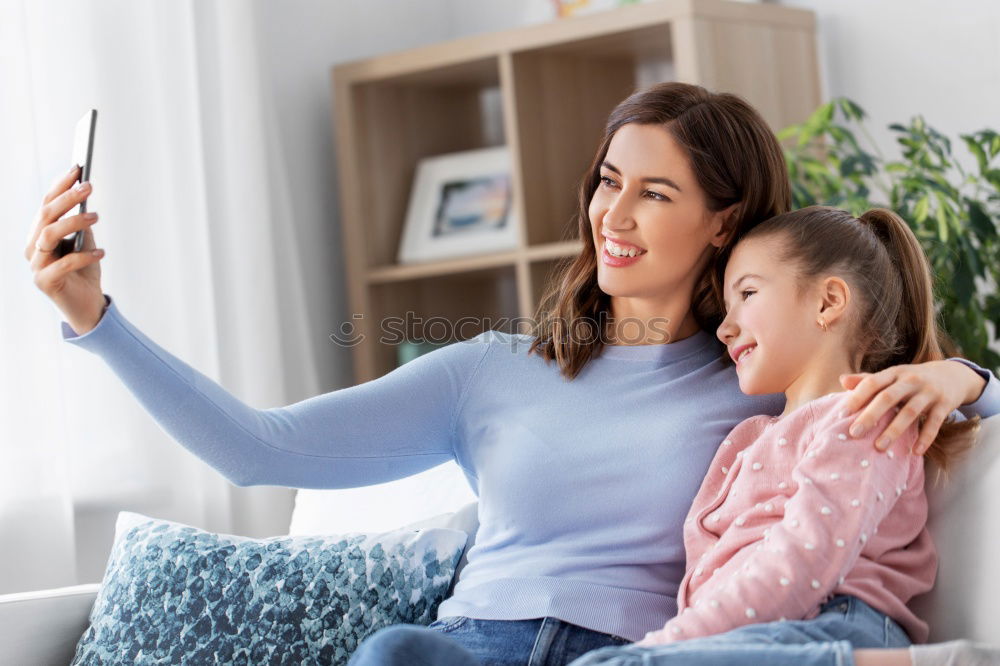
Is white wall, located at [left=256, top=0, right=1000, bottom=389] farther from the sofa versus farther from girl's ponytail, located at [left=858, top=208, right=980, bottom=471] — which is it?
the sofa

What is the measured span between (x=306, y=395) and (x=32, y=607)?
146 cm

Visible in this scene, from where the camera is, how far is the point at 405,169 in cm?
319

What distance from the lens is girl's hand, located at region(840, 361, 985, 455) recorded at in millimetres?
1213

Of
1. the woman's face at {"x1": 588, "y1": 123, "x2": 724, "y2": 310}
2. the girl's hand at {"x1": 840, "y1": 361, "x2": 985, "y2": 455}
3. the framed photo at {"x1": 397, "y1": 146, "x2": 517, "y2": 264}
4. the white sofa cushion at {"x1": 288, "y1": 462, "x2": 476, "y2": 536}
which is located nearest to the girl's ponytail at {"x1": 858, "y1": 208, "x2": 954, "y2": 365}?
the girl's hand at {"x1": 840, "y1": 361, "x2": 985, "y2": 455}

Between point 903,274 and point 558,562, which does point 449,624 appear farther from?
point 903,274

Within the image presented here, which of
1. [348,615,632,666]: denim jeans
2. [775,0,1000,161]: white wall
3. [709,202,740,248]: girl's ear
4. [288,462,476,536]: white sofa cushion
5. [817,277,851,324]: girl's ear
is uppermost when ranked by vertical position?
[775,0,1000,161]: white wall

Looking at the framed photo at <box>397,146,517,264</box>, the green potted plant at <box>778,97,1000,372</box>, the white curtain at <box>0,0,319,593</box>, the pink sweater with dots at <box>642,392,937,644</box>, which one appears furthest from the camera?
the framed photo at <box>397,146,517,264</box>

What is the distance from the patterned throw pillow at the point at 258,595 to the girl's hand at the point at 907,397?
591 mm

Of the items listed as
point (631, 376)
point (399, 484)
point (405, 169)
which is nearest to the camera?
point (631, 376)

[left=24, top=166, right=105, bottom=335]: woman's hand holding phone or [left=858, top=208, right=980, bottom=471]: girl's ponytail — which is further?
[left=858, top=208, right=980, bottom=471]: girl's ponytail

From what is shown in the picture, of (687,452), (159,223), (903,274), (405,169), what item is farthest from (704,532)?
(405,169)

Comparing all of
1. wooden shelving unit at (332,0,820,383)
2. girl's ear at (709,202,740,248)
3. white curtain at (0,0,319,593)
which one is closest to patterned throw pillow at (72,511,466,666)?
girl's ear at (709,202,740,248)

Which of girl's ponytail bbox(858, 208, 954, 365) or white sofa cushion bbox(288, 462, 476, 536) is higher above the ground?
girl's ponytail bbox(858, 208, 954, 365)

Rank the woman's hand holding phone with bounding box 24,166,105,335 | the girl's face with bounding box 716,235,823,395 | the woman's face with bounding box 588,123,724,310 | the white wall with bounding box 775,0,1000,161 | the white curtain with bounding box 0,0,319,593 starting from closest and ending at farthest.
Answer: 1. the woman's hand holding phone with bounding box 24,166,105,335
2. the girl's face with bounding box 716,235,823,395
3. the woman's face with bounding box 588,123,724,310
4. the white curtain with bounding box 0,0,319,593
5. the white wall with bounding box 775,0,1000,161
